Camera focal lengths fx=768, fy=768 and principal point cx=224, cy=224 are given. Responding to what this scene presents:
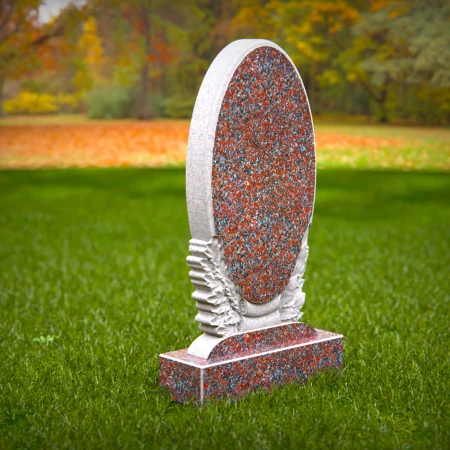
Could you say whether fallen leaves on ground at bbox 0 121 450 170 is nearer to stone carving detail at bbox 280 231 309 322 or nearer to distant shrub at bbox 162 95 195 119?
distant shrub at bbox 162 95 195 119

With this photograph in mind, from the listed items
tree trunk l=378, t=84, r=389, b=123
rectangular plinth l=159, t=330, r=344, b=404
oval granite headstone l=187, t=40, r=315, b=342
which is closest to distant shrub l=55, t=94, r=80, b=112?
tree trunk l=378, t=84, r=389, b=123

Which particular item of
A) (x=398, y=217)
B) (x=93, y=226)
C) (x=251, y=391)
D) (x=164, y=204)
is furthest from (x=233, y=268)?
(x=164, y=204)

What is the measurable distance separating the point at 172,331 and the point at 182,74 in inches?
538

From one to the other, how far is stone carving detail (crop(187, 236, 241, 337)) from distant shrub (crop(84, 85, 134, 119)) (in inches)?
613

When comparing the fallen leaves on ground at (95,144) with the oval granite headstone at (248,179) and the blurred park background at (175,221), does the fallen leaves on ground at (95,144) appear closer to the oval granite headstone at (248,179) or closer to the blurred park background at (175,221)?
the blurred park background at (175,221)

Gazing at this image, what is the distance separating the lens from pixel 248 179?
457 cm

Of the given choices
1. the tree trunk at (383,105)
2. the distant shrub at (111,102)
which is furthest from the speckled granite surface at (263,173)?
the distant shrub at (111,102)

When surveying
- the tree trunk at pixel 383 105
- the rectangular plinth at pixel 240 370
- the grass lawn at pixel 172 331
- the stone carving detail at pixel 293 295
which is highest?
the tree trunk at pixel 383 105

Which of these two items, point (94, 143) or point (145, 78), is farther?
point (145, 78)

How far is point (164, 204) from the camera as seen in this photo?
47.4 feet

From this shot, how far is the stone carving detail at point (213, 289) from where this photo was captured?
445cm

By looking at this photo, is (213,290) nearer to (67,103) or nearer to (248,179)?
(248,179)

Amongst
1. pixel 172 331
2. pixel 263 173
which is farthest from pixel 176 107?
pixel 263 173

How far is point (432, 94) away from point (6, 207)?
30.2 feet
